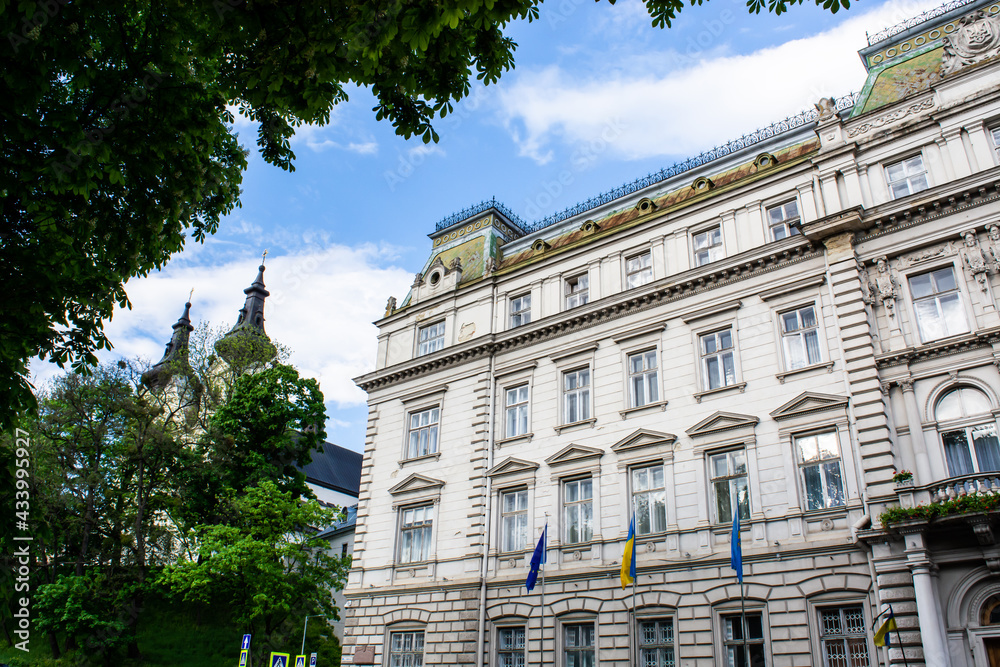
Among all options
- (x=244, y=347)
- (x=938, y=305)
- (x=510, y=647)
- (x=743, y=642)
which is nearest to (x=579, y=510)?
(x=510, y=647)

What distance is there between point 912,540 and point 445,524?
1689 centimetres

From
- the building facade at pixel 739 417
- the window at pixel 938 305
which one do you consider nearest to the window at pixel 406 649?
the building facade at pixel 739 417

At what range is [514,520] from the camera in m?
28.0

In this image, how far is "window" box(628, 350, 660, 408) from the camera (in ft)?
86.7

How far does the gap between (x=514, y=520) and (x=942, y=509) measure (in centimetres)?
1463

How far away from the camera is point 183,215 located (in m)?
12.5

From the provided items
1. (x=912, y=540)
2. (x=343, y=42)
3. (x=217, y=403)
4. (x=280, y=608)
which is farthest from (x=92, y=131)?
(x=217, y=403)

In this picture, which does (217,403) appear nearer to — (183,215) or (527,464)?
(527,464)

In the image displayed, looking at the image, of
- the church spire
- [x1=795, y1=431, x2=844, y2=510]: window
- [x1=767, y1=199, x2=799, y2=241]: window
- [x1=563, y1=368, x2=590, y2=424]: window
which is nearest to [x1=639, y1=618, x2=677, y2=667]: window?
[x1=795, y1=431, x2=844, y2=510]: window

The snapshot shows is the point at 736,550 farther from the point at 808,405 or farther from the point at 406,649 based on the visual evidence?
the point at 406,649

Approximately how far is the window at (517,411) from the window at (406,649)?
8.45 m

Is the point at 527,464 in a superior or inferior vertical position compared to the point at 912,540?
superior

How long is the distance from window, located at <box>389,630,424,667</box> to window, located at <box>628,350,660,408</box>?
40.0 ft

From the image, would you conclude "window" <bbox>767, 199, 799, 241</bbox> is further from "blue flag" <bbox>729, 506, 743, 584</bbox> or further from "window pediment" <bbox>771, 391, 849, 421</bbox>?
"blue flag" <bbox>729, 506, 743, 584</bbox>
